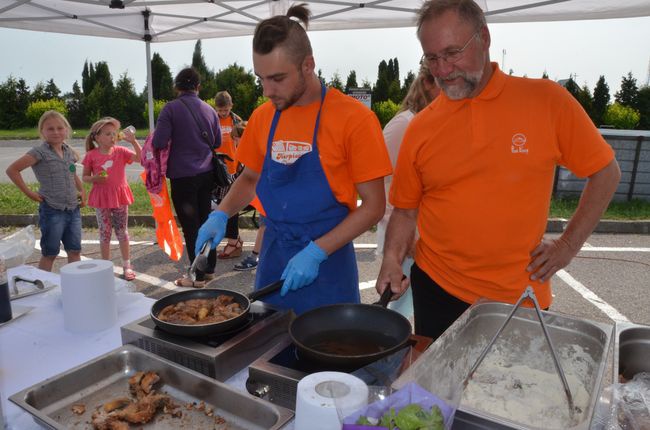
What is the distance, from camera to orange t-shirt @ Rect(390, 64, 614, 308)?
5.65ft

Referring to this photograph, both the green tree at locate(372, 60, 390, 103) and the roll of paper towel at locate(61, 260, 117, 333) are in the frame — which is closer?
the roll of paper towel at locate(61, 260, 117, 333)

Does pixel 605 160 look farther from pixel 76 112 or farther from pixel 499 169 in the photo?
pixel 76 112

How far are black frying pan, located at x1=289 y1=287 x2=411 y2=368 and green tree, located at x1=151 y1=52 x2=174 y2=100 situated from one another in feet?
75.5

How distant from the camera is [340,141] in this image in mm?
1915

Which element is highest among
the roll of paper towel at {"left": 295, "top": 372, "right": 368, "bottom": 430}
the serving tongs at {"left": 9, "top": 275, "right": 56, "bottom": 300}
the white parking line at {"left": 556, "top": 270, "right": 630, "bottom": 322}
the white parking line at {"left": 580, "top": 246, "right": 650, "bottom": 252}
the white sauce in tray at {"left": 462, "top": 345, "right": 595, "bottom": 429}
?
the roll of paper towel at {"left": 295, "top": 372, "right": 368, "bottom": 430}

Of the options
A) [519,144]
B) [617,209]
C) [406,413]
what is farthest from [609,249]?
[406,413]

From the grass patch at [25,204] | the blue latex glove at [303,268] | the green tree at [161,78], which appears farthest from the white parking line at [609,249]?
the green tree at [161,78]

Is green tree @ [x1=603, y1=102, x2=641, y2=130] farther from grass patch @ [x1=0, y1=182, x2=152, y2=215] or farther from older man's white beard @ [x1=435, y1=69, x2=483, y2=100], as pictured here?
older man's white beard @ [x1=435, y1=69, x2=483, y2=100]

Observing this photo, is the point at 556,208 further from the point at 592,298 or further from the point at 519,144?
the point at 519,144

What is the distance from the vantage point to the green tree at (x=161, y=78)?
74.6 feet

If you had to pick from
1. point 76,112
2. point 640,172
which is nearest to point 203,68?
→ point 76,112

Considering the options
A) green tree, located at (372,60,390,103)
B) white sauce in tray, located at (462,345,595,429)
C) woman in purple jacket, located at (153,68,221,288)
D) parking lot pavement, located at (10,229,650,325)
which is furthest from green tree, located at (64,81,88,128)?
white sauce in tray, located at (462,345,595,429)

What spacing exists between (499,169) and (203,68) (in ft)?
101

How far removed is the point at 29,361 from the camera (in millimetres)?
1602
